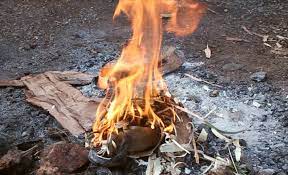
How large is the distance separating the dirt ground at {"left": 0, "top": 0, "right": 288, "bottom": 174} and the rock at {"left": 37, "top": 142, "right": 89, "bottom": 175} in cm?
39

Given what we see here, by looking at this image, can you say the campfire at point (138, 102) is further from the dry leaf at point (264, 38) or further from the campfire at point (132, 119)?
the dry leaf at point (264, 38)

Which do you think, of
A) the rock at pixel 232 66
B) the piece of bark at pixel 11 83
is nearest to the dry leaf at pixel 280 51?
the rock at pixel 232 66

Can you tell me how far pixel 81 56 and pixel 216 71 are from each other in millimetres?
1569

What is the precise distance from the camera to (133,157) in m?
3.25

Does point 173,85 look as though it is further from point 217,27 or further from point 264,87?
point 217,27

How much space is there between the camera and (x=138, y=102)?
3441 millimetres

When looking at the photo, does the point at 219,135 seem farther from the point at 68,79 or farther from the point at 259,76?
the point at 68,79

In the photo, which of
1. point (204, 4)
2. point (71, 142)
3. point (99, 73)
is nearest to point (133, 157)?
point (71, 142)

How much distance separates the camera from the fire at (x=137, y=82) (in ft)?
11.0

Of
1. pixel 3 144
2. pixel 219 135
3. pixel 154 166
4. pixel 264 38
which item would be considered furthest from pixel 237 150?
pixel 264 38

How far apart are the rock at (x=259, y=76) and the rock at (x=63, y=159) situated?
6.86ft

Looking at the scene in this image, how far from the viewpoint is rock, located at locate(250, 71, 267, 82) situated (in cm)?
453

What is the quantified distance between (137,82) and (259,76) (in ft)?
5.12

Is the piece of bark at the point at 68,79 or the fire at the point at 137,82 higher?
the fire at the point at 137,82
